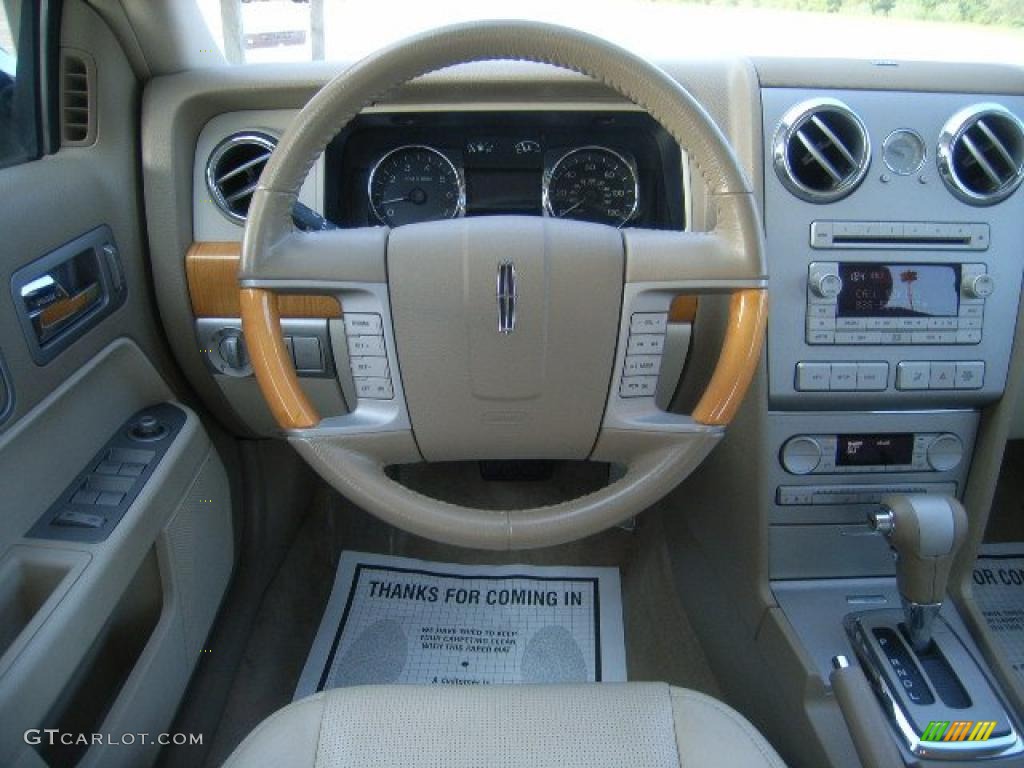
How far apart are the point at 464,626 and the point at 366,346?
0.83 m

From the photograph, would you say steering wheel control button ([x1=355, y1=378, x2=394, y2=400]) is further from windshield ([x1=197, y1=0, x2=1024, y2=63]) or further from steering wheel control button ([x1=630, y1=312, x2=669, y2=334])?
windshield ([x1=197, y1=0, x2=1024, y2=63])

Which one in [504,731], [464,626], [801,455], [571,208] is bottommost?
[464,626]

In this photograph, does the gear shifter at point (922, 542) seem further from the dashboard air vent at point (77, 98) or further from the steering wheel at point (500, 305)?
the dashboard air vent at point (77, 98)

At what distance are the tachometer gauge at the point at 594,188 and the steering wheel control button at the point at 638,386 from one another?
410mm

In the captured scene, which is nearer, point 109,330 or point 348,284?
point 348,284

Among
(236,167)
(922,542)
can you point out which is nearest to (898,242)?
(922,542)

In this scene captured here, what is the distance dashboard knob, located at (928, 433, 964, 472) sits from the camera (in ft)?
4.01

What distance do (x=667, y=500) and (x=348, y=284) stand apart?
38.7 inches

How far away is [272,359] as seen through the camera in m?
0.86

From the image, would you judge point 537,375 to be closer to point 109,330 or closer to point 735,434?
point 735,434

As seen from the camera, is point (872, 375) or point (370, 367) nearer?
point (370, 367)

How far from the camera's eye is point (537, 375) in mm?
906

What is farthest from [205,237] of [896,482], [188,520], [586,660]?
[896,482]

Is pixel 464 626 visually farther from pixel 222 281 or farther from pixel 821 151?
pixel 821 151
